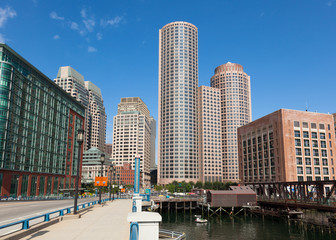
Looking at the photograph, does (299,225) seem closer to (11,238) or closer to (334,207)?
(334,207)

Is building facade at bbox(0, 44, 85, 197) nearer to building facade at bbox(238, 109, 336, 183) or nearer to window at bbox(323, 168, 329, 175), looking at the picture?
building facade at bbox(238, 109, 336, 183)

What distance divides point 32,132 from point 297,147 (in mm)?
98779

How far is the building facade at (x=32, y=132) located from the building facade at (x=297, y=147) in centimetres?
8692

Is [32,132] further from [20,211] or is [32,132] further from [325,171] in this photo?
[325,171]

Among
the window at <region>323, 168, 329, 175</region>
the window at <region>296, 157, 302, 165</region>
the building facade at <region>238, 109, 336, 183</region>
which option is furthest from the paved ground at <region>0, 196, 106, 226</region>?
the window at <region>323, 168, 329, 175</region>

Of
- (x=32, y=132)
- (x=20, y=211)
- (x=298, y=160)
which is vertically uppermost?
(x=32, y=132)

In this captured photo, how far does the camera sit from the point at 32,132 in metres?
96.1

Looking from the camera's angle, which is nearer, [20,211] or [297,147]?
[20,211]

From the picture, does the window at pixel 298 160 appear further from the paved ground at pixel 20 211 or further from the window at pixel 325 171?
the paved ground at pixel 20 211

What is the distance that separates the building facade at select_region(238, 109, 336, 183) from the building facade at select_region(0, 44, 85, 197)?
86.9 metres

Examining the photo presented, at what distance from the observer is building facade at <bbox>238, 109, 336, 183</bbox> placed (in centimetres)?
10638

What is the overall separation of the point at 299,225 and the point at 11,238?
65365 millimetres

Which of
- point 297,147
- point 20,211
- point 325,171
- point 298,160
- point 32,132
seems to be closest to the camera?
point 20,211

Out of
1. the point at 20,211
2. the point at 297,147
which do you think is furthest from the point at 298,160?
the point at 20,211
